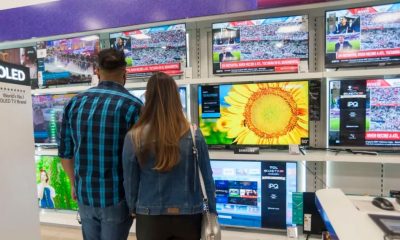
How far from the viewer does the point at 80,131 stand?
1545mm

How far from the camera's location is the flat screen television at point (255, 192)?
244cm

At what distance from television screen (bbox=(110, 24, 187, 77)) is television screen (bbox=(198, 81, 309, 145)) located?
375mm

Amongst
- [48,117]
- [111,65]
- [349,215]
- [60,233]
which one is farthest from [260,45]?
[60,233]

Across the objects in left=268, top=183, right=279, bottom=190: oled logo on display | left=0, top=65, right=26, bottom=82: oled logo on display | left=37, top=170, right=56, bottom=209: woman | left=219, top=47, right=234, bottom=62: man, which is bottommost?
left=37, top=170, right=56, bottom=209: woman

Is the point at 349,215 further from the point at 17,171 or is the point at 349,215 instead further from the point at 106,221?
the point at 17,171

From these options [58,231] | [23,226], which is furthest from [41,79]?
[23,226]

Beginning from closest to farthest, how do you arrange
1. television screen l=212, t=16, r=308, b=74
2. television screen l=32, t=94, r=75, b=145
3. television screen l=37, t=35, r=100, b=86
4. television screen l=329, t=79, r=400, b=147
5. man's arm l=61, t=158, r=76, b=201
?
man's arm l=61, t=158, r=76, b=201 → television screen l=329, t=79, r=400, b=147 → television screen l=212, t=16, r=308, b=74 → television screen l=37, t=35, r=100, b=86 → television screen l=32, t=94, r=75, b=145

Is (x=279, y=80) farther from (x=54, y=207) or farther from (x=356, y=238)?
(x=54, y=207)

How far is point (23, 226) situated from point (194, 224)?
41.2 inches

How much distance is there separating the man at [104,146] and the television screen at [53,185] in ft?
5.76

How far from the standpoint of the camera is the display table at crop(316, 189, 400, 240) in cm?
97

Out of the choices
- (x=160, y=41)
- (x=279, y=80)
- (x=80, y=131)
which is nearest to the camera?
(x=80, y=131)

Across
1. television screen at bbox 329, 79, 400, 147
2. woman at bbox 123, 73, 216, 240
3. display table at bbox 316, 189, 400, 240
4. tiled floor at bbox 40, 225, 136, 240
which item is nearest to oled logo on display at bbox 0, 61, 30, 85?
woman at bbox 123, 73, 216, 240

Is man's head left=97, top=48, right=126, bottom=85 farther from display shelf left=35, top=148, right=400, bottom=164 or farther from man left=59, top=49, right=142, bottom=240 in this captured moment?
display shelf left=35, top=148, right=400, bottom=164
